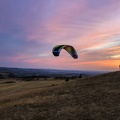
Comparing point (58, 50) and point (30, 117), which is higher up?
point (58, 50)

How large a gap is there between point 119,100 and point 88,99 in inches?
109

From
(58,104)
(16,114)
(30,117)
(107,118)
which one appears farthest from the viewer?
(58,104)

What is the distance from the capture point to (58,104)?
21703 mm

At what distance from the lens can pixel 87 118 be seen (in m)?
17.0

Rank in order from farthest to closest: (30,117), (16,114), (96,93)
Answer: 1. (96,93)
2. (16,114)
3. (30,117)

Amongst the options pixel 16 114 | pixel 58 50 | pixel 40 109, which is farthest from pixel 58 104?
pixel 58 50

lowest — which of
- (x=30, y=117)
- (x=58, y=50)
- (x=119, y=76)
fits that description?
(x=30, y=117)

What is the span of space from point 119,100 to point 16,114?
27.1ft

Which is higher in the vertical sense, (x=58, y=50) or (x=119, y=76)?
(x=58, y=50)

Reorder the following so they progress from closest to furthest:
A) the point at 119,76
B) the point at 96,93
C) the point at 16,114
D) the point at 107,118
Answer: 1. the point at 107,118
2. the point at 16,114
3. the point at 96,93
4. the point at 119,76

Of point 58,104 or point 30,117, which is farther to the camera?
point 58,104

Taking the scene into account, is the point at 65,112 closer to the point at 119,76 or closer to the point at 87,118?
the point at 87,118

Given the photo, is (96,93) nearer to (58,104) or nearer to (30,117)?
(58,104)

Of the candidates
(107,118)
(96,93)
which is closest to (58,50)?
(96,93)
